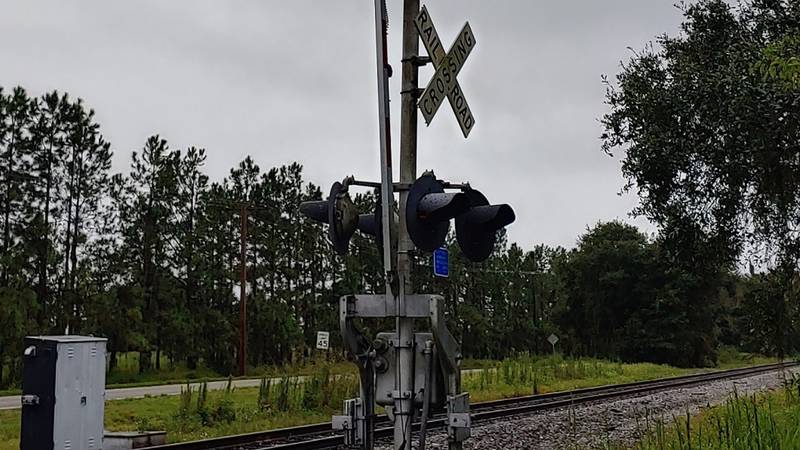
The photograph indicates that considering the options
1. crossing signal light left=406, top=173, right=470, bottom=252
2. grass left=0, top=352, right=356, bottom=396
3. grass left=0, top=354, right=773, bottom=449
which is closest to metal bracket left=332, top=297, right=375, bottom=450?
crossing signal light left=406, top=173, right=470, bottom=252

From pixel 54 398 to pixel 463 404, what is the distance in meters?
3.88

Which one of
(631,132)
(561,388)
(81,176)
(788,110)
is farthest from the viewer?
(81,176)

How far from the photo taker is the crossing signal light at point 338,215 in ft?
14.8

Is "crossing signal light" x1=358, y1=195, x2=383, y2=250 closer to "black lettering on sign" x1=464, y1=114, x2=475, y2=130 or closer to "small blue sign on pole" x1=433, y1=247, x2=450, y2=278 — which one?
"small blue sign on pole" x1=433, y1=247, x2=450, y2=278

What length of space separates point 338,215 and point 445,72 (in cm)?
96

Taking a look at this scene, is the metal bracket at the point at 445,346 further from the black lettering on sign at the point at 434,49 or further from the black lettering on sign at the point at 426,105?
the black lettering on sign at the point at 434,49

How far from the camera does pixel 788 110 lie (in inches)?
507

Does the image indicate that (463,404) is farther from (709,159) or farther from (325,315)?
(325,315)

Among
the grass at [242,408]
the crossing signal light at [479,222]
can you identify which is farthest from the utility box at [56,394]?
the grass at [242,408]

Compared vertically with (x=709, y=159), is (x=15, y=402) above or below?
below

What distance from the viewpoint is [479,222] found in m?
4.61

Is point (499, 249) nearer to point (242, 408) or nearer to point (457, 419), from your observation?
point (242, 408)

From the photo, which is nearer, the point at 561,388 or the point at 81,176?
the point at 561,388

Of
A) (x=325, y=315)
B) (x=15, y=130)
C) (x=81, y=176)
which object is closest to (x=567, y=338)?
(x=325, y=315)
